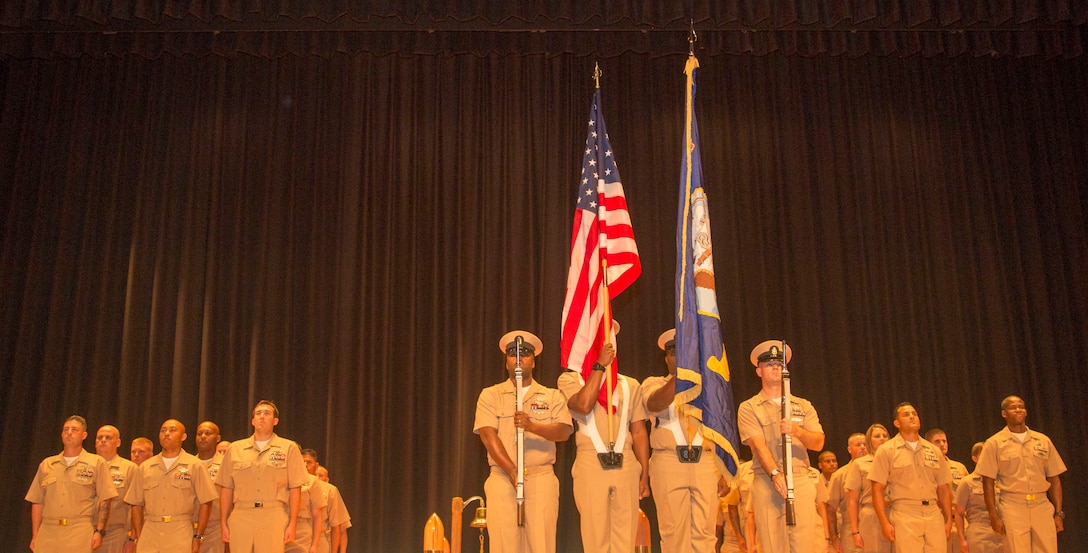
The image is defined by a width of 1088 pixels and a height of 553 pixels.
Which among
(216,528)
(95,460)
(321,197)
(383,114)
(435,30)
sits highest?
(435,30)

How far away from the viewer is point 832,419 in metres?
9.62

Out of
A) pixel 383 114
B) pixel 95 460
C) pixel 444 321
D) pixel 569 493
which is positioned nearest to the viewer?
pixel 95 460

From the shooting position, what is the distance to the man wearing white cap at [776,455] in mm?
5496

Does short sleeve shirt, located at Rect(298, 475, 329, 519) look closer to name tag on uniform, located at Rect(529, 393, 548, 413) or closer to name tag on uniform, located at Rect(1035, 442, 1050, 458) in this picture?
name tag on uniform, located at Rect(529, 393, 548, 413)

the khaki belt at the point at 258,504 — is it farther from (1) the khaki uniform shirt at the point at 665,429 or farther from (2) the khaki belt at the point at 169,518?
(1) the khaki uniform shirt at the point at 665,429

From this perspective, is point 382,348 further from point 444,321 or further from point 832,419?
point 832,419

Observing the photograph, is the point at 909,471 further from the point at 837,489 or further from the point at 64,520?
the point at 64,520

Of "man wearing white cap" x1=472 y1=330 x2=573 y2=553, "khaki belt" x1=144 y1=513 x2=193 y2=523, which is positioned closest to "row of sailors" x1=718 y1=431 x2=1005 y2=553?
"man wearing white cap" x1=472 y1=330 x2=573 y2=553

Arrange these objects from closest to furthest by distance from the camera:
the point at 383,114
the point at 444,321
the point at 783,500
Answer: the point at 783,500
the point at 444,321
the point at 383,114

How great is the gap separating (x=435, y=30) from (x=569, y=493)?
5169 millimetres

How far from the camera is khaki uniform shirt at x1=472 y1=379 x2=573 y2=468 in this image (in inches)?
235

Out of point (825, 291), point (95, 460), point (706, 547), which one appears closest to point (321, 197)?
point (95, 460)

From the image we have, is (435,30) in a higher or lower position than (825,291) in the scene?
higher

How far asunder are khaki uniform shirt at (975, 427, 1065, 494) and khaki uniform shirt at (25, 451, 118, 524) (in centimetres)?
683
